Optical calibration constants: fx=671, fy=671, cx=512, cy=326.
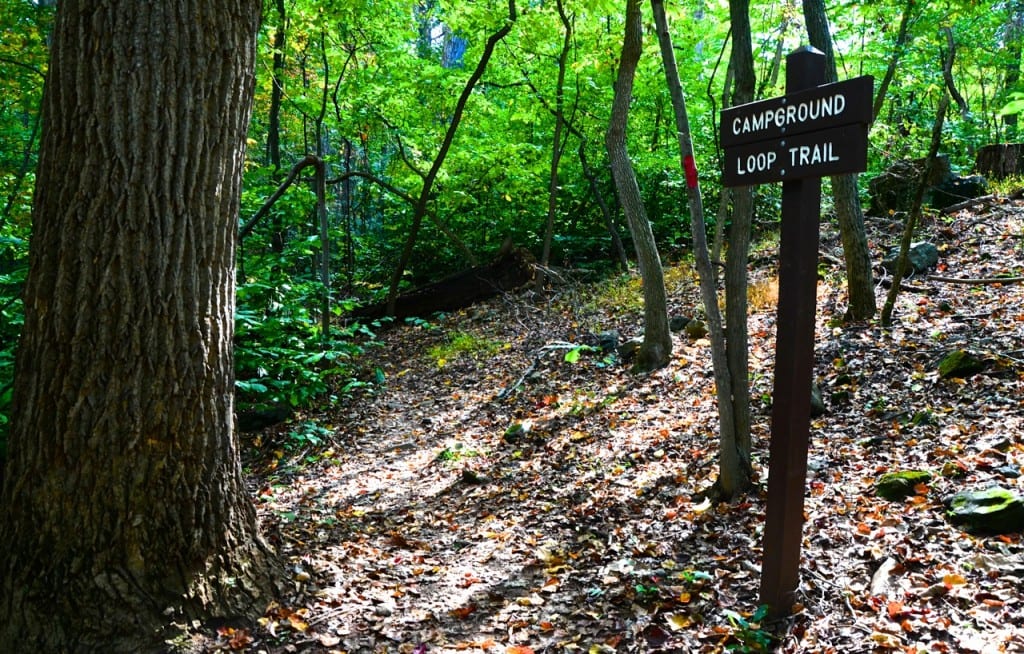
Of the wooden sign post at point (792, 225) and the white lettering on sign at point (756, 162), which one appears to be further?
the white lettering on sign at point (756, 162)

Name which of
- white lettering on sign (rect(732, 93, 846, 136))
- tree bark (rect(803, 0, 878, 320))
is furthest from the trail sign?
tree bark (rect(803, 0, 878, 320))

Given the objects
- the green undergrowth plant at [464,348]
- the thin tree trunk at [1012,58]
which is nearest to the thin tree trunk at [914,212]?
the green undergrowth plant at [464,348]

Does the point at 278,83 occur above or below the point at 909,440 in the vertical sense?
above

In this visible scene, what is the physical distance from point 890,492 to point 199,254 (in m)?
3.79

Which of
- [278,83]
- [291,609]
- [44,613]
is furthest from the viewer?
[278,83]

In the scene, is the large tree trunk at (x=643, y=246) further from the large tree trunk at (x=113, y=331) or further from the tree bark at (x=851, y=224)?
the large tree trunk at (x=113, y=331)

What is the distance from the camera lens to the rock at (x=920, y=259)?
7518 mm

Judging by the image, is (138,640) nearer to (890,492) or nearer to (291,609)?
(291,609)

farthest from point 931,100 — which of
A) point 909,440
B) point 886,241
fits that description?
point 909,440

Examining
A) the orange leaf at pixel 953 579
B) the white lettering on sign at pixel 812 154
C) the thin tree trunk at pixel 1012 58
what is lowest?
the orange leaf at pixel 953 579

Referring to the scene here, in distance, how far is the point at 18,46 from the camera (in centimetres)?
1016

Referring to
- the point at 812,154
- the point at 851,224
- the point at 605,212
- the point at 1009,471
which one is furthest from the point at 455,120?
the point at 1009,471

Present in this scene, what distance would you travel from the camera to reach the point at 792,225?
2.82 m

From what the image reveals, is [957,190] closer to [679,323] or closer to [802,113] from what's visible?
[679,323]
